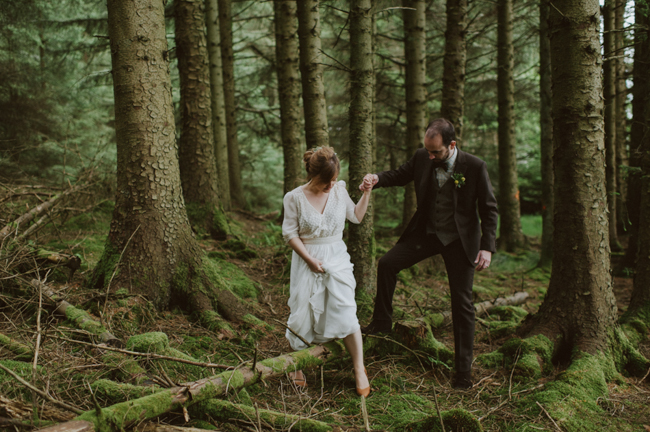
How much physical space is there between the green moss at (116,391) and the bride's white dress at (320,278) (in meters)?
1.38

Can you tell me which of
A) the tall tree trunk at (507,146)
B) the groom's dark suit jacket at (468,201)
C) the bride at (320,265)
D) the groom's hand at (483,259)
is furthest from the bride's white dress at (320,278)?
→ the tall tree trunk at (507,146)

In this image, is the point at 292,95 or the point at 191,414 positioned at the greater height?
the point at 292,95

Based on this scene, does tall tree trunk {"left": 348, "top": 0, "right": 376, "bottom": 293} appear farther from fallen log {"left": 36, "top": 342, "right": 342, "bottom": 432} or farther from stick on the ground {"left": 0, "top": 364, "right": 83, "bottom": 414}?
stick on the ground {"left": 0, "top": 364, "right": 83, "bottom": 414}

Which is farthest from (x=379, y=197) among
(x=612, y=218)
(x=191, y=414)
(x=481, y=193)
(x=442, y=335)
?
(x=191, y=414)

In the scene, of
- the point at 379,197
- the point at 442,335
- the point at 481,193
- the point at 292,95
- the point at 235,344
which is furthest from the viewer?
the point at 379,197

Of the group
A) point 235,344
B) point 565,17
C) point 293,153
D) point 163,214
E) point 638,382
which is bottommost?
point 638,382

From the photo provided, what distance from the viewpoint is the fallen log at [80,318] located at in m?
3.44

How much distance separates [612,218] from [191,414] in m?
11.3

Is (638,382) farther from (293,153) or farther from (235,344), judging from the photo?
(293,153)

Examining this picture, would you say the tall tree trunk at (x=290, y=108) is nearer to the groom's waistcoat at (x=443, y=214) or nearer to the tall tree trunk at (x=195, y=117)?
the tall tree trunk at (x=195, y=117)

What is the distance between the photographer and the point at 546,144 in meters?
10.0

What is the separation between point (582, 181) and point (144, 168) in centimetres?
428

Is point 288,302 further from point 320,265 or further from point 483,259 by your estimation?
point 483,259

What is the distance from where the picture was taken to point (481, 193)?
13.0 feet
